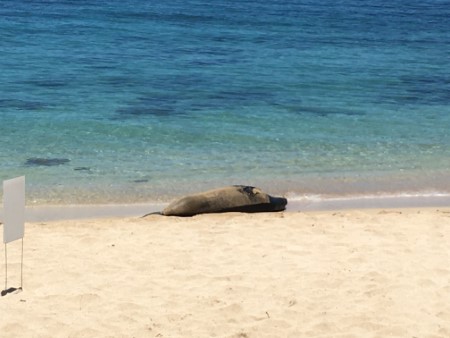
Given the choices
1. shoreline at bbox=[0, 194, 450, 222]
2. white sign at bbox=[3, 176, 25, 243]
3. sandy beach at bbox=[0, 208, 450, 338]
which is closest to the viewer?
sandy beach at bbox=[0, 208, 450, 338]

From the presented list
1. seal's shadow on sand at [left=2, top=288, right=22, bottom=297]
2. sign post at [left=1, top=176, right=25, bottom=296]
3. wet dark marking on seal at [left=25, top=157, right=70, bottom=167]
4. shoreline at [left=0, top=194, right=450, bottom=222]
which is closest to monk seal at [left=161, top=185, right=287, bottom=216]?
shoreline at [left=0, top=194, right=450, bottom=222]

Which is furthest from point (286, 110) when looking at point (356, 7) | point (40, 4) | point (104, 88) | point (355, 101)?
point (356, 7)

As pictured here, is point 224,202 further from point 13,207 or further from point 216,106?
point 216,106

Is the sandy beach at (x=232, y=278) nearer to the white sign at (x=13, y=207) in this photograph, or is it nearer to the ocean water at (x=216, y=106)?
the white sign at (x=13, y=207)

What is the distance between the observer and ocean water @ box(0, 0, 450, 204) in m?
15.4

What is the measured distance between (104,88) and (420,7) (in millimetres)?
27527

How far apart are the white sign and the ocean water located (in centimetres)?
466

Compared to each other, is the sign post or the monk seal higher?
the sign post

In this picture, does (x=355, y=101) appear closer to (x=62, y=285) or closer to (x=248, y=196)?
(x=248, y=196)

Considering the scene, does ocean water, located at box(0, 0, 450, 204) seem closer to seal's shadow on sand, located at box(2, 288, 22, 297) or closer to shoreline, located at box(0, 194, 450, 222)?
shoreline, located at box(0, 194, 450, 222)

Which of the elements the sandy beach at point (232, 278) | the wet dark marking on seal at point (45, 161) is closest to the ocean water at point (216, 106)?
the wet dark marking on seal at point (45, 161)

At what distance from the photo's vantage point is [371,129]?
1919cm

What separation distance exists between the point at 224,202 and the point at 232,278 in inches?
130

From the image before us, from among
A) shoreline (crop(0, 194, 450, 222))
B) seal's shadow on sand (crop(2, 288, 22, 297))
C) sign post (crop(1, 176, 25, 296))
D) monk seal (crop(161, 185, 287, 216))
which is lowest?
shoreline (crop(0, 194, 450, 222))
